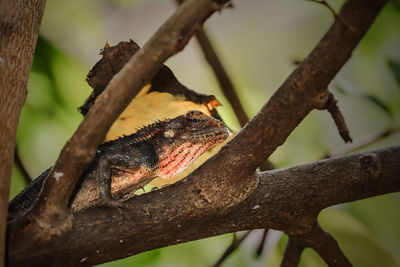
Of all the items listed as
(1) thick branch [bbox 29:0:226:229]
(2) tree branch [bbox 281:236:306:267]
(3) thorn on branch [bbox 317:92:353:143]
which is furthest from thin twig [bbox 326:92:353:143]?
(2) tree branch [bbox 281:236:306:267]

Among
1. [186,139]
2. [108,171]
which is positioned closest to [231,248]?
[186,139]

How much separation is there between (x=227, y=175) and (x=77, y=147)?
0.49 meters

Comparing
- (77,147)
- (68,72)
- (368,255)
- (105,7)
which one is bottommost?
(368,255)

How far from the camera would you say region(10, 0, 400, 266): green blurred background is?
1.97 meters

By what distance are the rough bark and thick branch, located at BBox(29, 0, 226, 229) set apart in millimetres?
116

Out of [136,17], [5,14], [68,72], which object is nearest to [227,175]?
[5,14]

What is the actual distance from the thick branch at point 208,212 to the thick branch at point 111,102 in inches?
3.9

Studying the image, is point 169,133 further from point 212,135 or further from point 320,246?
point 320,246

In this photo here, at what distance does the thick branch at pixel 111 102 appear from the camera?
3.36 feet

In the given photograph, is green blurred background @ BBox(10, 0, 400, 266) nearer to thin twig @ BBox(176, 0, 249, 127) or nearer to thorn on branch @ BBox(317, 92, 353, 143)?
thin twig @ BBox(176, 0, 249, 127)

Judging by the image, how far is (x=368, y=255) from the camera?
79.2 inches

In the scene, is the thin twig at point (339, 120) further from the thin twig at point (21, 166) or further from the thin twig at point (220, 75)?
the thin twig at point (21, 166)

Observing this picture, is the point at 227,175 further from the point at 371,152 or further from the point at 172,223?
the point at 371,152

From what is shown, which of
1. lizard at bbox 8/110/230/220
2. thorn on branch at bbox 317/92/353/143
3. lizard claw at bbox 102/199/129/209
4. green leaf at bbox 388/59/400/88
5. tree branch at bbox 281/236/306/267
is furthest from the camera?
green leaf at bbox 388/59/400/88
